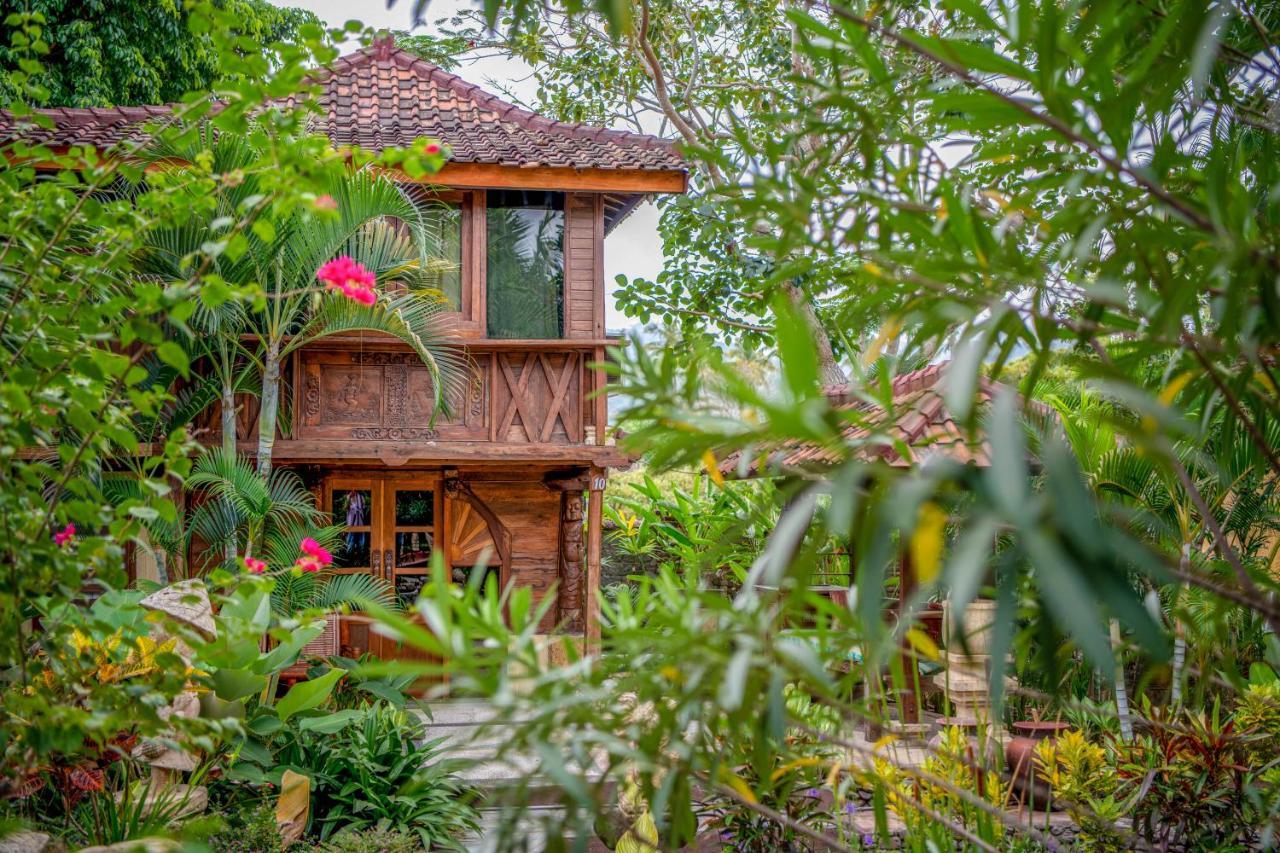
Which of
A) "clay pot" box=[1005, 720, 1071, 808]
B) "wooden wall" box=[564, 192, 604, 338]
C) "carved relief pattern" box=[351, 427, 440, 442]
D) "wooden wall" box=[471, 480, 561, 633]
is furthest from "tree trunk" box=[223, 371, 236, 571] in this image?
"clay pot" box=[1005, 720, 1071, 808]

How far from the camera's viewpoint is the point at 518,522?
10.6 meters

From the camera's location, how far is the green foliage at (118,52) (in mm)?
14242

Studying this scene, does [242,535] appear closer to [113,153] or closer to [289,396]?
[289,396]

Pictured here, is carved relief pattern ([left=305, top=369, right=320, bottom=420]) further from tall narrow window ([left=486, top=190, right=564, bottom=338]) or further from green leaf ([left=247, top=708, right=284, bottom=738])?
green leaf ([left=247, top=708, right=284, bottom=738])

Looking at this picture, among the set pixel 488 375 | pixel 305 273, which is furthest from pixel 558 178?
pixel 305 273

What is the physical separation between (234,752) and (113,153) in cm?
399

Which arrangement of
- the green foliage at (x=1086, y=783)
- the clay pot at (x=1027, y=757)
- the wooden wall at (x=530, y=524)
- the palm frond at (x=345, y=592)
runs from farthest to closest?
1. the wooden wall at (x=530, y=524)
2. the palm frond at (x=345, y=592)
3. the clay pot at (x=1027, y=757)
4. the green foliage at (x=1086, y=783)

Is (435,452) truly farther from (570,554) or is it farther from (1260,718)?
(1260,718)

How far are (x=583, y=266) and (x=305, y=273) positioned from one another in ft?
8.35

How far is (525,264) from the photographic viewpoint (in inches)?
370

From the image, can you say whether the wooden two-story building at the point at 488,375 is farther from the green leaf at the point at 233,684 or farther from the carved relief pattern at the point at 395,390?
the green leaf at the point at 233,684

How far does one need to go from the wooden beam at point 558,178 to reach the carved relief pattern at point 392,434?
1.97 meters

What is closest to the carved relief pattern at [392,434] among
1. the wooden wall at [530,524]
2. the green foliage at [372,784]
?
the wooden wall at [530,524]

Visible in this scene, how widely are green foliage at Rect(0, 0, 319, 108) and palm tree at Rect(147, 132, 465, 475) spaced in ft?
24.5
